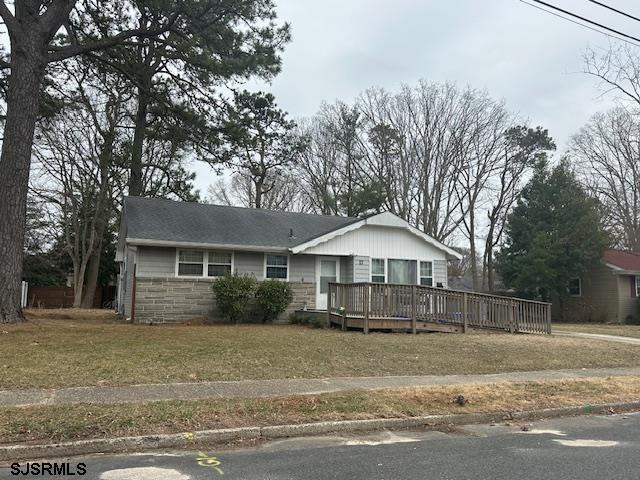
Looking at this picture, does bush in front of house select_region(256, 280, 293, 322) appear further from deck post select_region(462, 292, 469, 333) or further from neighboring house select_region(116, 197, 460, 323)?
deck post select_region(462, 292, 469, 333)

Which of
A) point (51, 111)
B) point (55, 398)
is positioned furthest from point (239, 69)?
point (55, 398)

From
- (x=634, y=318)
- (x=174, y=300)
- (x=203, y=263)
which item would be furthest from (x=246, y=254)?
(x=634, y=318)

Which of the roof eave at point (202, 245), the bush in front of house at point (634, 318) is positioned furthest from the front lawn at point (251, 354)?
the bush in front of house at point (634, 318)

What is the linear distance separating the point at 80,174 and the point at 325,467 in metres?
29.8

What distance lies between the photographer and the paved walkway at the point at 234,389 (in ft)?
22.5

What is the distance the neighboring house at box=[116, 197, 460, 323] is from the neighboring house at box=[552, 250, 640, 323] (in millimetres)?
13915

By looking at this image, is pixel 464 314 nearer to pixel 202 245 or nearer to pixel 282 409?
pixel 202 245

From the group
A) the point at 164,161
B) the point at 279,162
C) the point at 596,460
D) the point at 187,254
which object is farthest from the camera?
the point at 164,161

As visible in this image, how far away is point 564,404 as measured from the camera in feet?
25.9

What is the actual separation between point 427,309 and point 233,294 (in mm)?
6023

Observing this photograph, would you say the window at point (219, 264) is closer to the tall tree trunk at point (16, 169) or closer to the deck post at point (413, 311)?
the tall tree trunk at point (16, 169)

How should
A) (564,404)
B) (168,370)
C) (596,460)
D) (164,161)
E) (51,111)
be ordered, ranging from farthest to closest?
(164,161)
(51,111)
(168,370)
(564,404)
(596,460)

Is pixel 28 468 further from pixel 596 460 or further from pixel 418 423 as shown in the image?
pixel 596 460

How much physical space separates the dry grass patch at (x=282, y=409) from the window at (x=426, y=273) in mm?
11486
